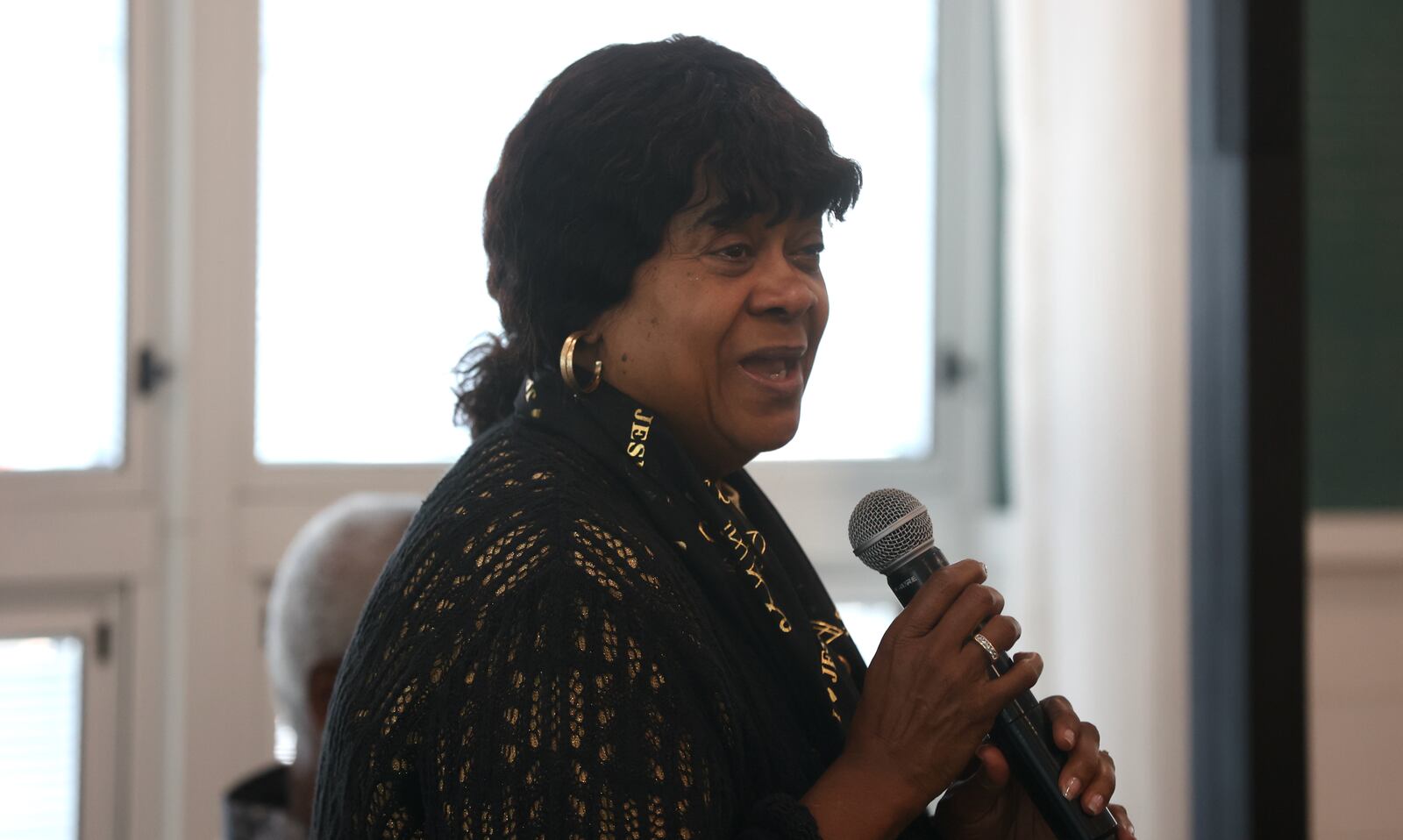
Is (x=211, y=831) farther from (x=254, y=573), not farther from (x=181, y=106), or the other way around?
(x=181, y=106)

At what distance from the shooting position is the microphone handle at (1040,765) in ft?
3.73

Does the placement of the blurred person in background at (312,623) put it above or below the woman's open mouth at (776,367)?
below

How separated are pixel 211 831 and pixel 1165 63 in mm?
2644

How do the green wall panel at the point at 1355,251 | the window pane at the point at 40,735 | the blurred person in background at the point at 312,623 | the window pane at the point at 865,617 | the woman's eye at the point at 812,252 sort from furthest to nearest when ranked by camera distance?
the window pane at the point at 865,617 < the green wall panel at the point at 1355,251 < the window pane at the point at 40,735 < the blurred person in background at the point at 312,623 < the woman's eye at the point at 812,252

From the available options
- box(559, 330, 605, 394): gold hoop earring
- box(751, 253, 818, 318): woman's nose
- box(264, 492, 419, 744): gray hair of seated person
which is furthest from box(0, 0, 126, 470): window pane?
box(751, 253, 818, 318): woman's nose

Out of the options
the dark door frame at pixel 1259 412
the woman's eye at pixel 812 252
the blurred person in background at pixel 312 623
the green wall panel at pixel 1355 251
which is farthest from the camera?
the green wall panel at pixel 1355 251

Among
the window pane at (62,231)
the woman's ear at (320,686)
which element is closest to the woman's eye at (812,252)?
the woman's ear at (320,686)

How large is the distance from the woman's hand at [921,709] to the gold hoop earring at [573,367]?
0.35 metres

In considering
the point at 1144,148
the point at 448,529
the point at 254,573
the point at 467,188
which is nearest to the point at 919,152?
the point at 1144,148

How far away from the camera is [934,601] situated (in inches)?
43.1

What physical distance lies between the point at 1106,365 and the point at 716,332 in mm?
1892

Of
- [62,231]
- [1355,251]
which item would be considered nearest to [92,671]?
[62,231]

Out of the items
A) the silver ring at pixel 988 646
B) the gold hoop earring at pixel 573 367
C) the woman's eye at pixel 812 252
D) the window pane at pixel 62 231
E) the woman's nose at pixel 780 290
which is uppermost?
the window pane at pixel 62 231

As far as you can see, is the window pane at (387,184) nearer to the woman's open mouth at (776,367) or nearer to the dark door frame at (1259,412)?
the dark door frame at (1259,412)
